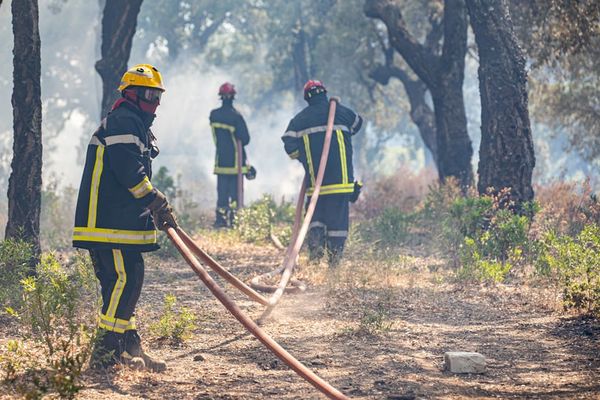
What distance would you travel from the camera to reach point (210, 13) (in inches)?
1443

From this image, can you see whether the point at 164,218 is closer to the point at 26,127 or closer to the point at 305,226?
the point at 305,226

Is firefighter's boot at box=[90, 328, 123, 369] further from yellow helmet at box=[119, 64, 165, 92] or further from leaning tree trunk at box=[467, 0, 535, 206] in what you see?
leaning tree trunk at box=[467, 0, 535, 206]

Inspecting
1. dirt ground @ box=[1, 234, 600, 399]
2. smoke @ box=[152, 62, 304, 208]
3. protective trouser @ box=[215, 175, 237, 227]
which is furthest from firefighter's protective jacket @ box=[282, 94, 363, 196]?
smoke @ box=[152, 62, 304, 208]

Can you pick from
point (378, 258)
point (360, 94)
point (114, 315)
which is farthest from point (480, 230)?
point (360, 94)

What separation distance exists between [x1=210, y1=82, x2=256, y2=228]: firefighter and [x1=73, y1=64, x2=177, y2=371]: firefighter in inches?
306

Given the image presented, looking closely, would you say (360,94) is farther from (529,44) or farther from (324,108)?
(324,108)

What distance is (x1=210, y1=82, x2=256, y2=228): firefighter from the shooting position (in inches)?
539

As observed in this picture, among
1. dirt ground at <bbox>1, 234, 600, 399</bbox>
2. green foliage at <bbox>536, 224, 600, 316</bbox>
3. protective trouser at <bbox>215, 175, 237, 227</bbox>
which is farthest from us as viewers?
protective trouser at <bbox>215, 175, 237, 227</bbox>

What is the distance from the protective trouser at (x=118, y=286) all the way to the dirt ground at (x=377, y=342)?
1.19 feet

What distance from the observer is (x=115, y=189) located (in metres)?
5.63

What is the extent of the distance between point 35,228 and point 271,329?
9.42 feet

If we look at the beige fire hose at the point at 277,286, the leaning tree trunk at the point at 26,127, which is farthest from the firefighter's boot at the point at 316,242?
the leaning tree trunk at the point at 26,127

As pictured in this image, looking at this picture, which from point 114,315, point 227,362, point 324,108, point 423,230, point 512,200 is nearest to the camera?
point 114,315

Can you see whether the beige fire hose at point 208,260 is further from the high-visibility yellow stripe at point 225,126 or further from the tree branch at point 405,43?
the tree branch at point 405,43
